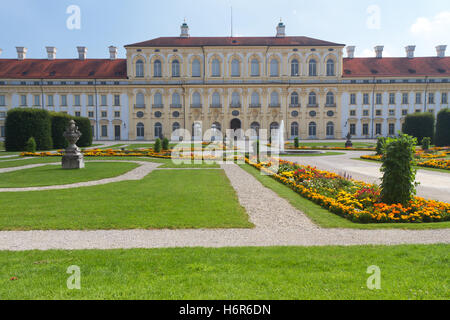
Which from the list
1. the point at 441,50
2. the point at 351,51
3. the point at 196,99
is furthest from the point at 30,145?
the point at 441,50

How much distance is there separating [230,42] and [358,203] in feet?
168

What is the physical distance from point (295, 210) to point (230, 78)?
48.7 m

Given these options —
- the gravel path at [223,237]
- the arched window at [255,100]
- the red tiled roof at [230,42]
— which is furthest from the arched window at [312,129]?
the gravel path at [223,237]

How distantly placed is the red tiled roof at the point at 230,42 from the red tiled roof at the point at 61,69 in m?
5.59

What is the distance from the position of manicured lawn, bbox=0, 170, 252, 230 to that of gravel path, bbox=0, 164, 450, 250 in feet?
1.32

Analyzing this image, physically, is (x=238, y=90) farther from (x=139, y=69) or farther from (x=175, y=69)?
(x=139, y=69)

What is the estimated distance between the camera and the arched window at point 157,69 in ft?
180

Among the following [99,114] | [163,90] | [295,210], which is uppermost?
[163,90]

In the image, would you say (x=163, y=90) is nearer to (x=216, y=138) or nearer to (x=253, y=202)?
(x=216, y=138)

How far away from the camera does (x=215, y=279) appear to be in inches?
170

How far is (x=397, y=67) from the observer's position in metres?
55.4

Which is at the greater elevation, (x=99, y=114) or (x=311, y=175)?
(x=99, y=114)
